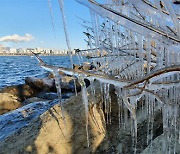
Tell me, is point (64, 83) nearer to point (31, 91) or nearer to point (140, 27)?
point (31, 91)

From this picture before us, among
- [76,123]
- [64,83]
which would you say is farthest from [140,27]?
[64,83]

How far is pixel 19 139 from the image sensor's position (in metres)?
6.05

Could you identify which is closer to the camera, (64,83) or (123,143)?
(123,143)

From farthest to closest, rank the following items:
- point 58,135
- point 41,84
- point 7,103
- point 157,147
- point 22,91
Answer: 1. point 41,84
2. point 22,91
3. point 7,103
4. point 58,135
5. point 157,147

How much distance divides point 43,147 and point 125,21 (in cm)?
457

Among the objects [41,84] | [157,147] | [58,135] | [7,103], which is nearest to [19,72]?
[41,84]

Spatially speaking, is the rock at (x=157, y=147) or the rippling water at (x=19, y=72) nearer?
the rock at (x=157, y=147)

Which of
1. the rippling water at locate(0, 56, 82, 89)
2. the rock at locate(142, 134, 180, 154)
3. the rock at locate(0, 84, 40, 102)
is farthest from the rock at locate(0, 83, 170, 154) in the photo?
the rock at locate(0, 84, 40, 102)

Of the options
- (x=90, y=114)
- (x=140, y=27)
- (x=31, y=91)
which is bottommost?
(x=31, y=91)

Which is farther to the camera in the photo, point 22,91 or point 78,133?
point 22,91

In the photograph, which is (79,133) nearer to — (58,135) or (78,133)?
(78,133)

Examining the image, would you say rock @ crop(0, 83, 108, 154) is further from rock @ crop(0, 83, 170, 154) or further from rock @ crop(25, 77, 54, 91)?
rock @ crop(25, 77, 54, 91)

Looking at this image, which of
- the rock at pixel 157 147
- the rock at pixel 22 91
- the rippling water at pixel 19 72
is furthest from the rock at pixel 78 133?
the rock at pixel 22 91

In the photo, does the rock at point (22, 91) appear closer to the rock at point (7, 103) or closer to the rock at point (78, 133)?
the rock at point (7, 103)
